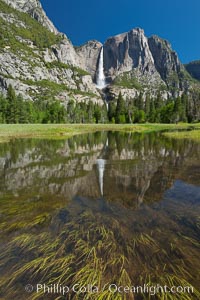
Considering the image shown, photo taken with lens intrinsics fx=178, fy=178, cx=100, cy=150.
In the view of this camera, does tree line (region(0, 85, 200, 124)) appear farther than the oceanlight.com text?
Yes

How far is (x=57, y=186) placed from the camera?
11.1 meters

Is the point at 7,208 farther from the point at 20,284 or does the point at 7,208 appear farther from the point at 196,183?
the point at 196,183

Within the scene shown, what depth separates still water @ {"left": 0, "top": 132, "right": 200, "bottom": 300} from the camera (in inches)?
161

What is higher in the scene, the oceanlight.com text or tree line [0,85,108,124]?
tree line [0,85,108,124]

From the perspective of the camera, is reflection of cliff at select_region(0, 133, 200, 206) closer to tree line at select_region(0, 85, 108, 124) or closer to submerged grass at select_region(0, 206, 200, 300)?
submerged grass at select_region(0, 206, 200, 300)

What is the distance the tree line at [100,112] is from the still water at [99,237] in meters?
103

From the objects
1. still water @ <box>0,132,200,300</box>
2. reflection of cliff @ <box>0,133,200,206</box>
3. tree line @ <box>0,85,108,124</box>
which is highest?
tree line @ <box>0,85,108,124</box>

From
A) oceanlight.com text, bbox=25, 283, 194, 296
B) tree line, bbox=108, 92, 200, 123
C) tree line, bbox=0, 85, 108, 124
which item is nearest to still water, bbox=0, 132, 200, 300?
oceanlight.com text, bbox=25, 283, 194, 296

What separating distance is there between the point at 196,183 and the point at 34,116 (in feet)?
383

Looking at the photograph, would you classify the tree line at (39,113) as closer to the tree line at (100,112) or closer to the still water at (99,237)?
the tree line at (100,112)

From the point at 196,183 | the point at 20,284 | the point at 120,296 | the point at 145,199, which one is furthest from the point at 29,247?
the point at 196,183

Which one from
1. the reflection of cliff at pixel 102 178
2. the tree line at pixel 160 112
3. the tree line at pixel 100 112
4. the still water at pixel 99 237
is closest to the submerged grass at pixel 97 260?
the still water at pixel 99 237

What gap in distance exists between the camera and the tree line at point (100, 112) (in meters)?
102

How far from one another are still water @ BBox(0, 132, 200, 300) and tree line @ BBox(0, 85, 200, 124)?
103 m
